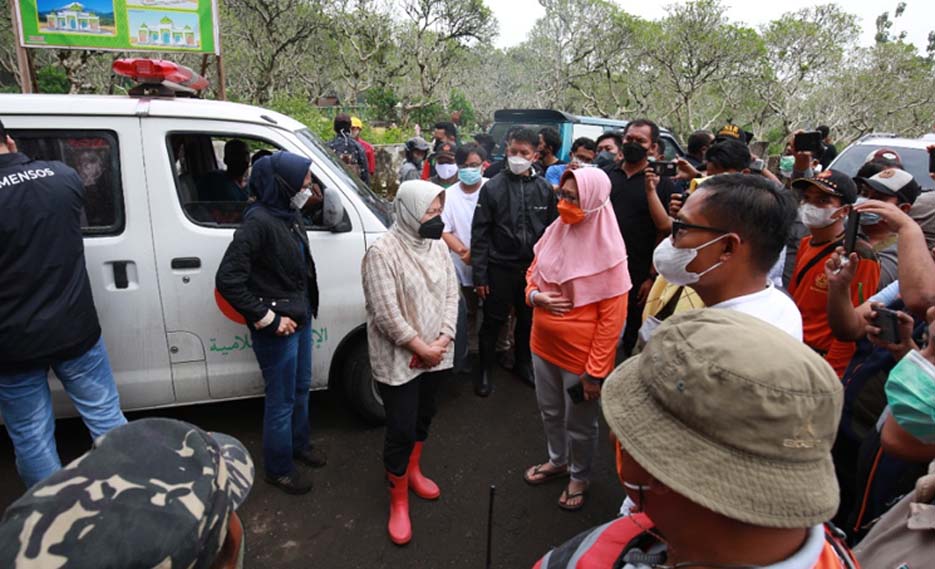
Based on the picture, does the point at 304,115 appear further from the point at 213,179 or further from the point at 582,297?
the point at 582,297

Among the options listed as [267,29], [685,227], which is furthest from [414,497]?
[267,29]

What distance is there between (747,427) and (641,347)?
1775 mm

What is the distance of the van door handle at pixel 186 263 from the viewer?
2902mm

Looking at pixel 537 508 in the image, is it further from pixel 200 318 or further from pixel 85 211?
pixel 85 211

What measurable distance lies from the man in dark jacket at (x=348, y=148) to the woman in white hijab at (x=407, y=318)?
179 inches

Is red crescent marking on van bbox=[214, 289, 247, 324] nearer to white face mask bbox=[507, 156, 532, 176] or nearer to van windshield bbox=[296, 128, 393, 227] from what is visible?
van windshield bbox=[296, 128, 393, 227]

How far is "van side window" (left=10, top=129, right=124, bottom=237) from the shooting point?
2760 mm

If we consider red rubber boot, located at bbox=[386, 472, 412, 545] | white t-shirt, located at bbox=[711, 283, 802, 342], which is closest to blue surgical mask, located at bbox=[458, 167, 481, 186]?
red rubber boot, located at bbox=[386, 472, 412, 545]

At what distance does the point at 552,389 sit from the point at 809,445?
2134 millimetres

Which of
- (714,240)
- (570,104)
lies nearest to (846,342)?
(714,240)

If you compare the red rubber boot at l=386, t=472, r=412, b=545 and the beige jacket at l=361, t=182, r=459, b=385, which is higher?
the beige jacket at l=361, t=182, r=459, b=385

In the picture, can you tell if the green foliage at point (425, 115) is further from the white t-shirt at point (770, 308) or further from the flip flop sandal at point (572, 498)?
the white t-shirt at point (770, 308)

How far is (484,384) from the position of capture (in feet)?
13.6

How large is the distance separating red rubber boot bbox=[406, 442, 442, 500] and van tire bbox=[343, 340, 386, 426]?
Result: 0.64m
